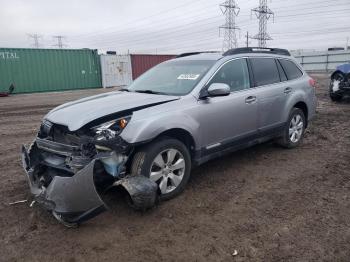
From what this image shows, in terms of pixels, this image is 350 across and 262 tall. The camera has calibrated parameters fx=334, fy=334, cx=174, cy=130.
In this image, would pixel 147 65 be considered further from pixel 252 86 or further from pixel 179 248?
pixel 179 248

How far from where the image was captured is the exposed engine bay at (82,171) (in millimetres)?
3146

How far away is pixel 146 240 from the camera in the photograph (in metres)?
3.14

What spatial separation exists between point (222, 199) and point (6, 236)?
7.64 ft

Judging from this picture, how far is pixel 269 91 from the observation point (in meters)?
5.19

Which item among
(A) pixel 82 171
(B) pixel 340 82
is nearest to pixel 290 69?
(A) pixel 82 171

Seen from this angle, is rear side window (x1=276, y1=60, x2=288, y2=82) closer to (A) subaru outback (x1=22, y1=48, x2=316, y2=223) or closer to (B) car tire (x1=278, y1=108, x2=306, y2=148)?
(A) subaru outback (x1=22, y1=48, x2=316, y2=223)

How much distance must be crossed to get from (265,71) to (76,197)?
360cm

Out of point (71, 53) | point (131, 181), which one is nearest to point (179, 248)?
point (131, 181)

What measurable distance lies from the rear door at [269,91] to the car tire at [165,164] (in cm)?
169

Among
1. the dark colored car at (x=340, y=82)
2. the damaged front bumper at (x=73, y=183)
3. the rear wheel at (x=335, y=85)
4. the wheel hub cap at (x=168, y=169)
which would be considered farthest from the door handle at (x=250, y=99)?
the rear wheel at (x=335, y=85)

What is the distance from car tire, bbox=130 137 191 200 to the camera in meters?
3.59

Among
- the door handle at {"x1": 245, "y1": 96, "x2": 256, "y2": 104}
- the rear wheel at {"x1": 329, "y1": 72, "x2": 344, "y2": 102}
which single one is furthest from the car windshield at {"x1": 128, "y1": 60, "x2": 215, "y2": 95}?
the rear wheel at {"x1": 329, "y1": 72, "x2": 344, "y2": 102}

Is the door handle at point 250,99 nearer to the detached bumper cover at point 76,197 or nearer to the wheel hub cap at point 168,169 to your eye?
the wheel hub cap at point 168,169

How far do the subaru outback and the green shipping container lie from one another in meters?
16.7
